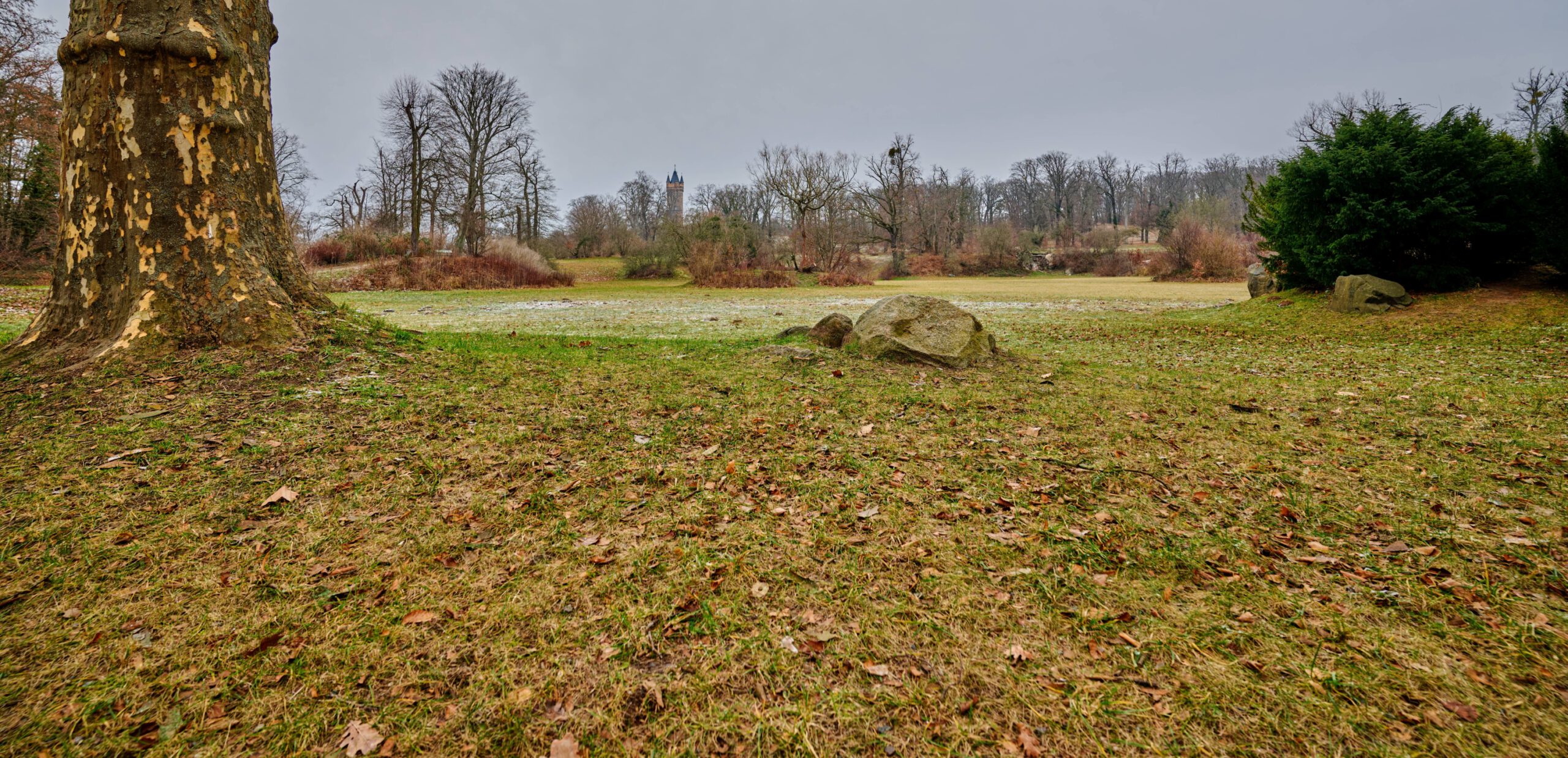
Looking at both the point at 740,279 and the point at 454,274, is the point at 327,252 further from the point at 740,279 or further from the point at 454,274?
the point at 740,279

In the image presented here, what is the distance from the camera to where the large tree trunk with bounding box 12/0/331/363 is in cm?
434

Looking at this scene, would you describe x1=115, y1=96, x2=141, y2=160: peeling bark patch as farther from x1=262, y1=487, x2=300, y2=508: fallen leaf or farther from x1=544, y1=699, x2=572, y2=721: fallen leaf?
x1=544, y1=699, x2=572, y2=721: fallen leaf

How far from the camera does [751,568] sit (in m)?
2.63

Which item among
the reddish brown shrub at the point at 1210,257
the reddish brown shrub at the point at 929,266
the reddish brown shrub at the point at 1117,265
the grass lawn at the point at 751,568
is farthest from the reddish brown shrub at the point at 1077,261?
the grass lawn at the point at 751,568

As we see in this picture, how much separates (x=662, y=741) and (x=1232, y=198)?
102 metres

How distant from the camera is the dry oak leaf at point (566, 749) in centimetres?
167

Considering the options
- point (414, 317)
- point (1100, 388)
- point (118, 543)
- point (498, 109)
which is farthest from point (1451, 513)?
point (498, 109)

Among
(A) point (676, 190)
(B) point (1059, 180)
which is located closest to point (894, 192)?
(B) point (1059, 180)

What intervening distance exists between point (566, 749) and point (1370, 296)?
14.6 m

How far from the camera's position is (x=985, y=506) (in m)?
3.26

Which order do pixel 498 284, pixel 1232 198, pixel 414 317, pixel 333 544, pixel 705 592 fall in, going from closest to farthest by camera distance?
pixel 705 592 → pixel 333 544 → pixel 414 317 → pixel 498 284 → pixel 1232 198

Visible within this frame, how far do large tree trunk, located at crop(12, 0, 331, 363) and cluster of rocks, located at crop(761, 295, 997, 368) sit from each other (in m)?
4.79

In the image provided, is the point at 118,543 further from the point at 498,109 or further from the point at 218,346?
the point at 498,109

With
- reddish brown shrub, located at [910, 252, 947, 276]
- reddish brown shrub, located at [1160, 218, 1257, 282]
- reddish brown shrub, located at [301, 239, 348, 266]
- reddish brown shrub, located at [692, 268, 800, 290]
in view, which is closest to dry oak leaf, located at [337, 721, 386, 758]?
reddish brown shrub, located at [692, 268, 800, 290]
